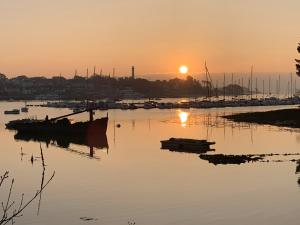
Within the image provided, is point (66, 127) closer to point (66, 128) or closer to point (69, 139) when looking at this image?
point (66, 128)

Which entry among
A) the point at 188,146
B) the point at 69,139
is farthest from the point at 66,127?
the point at 188,146

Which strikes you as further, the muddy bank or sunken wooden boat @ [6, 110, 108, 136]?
the muddy bank

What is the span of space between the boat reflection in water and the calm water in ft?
15.7

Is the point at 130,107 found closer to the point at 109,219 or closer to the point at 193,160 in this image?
the point at 193,160

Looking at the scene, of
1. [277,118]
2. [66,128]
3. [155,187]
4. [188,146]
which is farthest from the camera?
[277,118]

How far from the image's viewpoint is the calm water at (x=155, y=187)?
22.9 m

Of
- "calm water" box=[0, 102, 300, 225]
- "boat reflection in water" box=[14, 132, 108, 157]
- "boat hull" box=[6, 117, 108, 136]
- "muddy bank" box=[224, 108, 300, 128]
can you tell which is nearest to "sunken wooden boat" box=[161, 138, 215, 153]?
"calm water" box=[0, 102, 300, 225]

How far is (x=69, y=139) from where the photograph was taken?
2432 inches

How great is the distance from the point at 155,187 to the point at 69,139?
33.8 metres

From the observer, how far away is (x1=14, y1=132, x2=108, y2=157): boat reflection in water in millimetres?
55544

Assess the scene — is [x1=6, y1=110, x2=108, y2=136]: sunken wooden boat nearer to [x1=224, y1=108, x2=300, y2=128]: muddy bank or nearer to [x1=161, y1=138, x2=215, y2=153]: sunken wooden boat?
[x1=161, y1=138, x2=215, y2=153]: sunken wooden boat

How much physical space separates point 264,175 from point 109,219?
13.5 meters

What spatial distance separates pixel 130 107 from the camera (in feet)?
481

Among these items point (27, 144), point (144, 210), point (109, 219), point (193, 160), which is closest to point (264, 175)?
point (193, 160)
